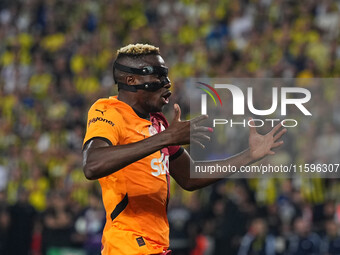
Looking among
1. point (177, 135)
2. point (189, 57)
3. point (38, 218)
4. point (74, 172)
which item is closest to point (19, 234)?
point (38, 218)

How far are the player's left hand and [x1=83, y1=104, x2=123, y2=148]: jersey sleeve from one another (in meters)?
0.88

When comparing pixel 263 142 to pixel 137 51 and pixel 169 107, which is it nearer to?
pixel 137 51

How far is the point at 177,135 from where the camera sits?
4.02 metres

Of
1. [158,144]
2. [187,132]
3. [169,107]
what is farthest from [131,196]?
[169,107]

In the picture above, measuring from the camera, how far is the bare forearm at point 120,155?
4.03 metres

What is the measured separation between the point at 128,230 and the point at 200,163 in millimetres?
843

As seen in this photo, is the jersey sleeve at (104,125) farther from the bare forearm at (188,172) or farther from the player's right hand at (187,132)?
the bare forearm at (188,172)

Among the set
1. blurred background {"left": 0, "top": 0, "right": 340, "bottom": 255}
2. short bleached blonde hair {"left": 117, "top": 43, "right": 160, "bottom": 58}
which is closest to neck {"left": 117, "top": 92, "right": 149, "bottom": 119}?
short bleached blonde hair {"left": 117, "top": 43, "right": 160, "bottom": 58}

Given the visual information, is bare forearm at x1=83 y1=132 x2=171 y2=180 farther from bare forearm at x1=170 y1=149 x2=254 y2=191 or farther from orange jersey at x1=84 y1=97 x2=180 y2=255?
bare forearm at x1=170 y1=149 x2=254 y2=191

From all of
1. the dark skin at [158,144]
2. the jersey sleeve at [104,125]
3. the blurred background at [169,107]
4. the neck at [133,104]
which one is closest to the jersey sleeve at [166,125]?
the dark skin at [158,144]

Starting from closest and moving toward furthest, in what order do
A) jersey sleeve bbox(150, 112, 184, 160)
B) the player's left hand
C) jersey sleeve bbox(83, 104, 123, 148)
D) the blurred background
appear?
jersey sleeve bbox(83, 104, 123, 148) < the player's left hand < jersey sleeve bbox(150, 112, 184, 160) < the blurred background

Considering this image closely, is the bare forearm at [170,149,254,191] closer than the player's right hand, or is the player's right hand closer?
the player's right hand

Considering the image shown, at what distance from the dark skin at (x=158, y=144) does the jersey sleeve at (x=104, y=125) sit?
5cm

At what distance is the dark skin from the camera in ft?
13.2
